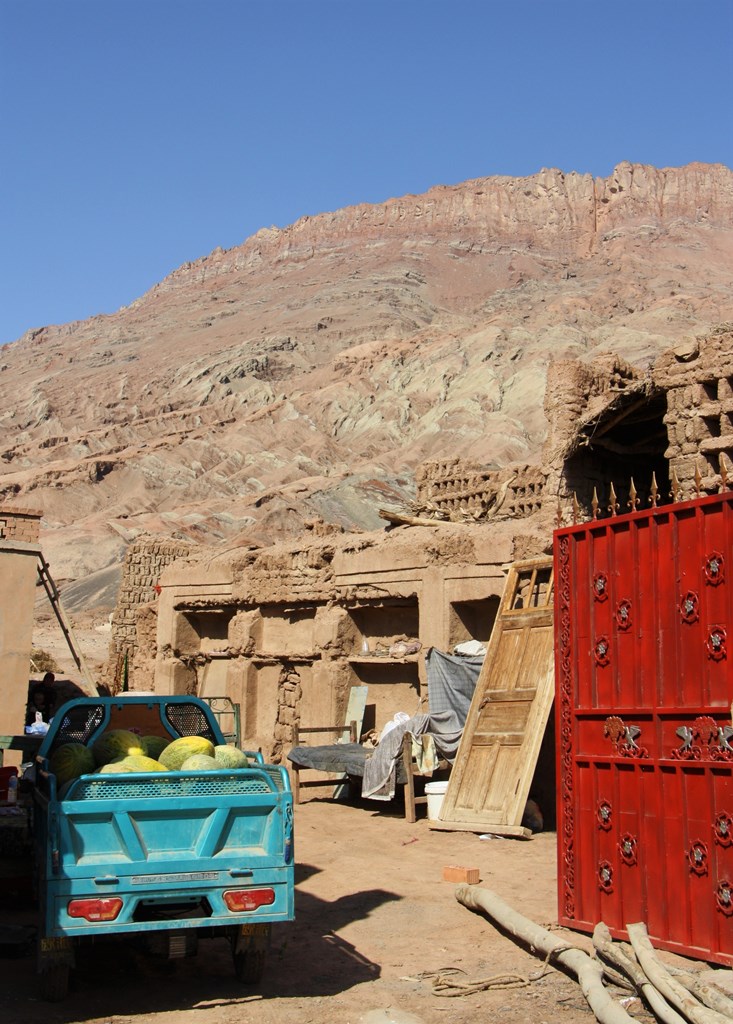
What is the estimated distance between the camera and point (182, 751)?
21.3 ft

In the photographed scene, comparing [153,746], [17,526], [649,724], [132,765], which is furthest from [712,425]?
[17,526]

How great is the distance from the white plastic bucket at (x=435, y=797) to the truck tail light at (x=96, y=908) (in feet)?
20.6

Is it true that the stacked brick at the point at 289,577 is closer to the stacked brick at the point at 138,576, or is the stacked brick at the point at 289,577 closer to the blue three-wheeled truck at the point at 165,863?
the stacked brick at the point at 138,576

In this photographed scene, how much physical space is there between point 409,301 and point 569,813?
361 feet

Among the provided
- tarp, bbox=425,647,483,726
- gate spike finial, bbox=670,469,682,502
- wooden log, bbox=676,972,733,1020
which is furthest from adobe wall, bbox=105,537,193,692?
wooden log, bbox=676,972,733,1020

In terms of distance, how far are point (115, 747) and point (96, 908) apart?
52.5 inches

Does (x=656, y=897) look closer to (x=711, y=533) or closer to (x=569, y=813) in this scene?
(x=569, y=813)

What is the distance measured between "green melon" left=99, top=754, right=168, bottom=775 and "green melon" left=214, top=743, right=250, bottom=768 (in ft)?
1.23

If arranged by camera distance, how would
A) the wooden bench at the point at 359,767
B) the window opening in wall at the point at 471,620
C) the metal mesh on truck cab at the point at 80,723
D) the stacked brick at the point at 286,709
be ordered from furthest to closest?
1. the stacked brick at the point at 286,709
2. the window opening in wall at the point at 471,620
3. the wooden bench at the point at 359,767
4. the metal mesh on truck cab at the point at 80,723

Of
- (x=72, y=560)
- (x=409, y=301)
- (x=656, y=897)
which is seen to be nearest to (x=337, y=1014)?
(x=656, y=897)

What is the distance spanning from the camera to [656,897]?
21.6 feet

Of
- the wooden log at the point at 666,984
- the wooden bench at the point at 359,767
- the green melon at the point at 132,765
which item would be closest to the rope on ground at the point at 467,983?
the wooden log at the point at 666,984

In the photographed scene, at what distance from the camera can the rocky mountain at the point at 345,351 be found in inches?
2429

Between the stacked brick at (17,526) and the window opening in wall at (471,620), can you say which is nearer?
the window opening in wall at (471,620)
